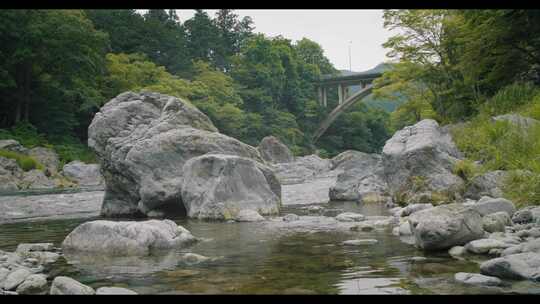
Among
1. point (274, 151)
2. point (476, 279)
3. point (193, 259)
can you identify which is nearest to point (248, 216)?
point (193, 259)

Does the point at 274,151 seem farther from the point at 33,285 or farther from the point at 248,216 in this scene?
the point at 33,285

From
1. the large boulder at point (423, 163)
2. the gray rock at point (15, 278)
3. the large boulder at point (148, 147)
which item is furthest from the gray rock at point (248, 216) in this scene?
the gray rock at point (15, 278)

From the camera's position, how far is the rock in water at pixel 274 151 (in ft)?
156

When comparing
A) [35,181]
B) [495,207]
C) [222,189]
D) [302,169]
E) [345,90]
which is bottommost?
[302,169]

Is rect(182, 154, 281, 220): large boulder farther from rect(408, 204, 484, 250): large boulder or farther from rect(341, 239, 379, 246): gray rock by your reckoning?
rect(408, 204, 484, 250): large boulder

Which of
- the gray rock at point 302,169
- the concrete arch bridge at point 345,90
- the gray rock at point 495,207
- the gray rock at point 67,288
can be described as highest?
the concrete arch bridge at point 345,90

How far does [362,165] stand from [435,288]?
529 inches

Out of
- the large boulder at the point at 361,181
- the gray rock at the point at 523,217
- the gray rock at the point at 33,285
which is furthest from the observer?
the large boulder at the point at 361,181

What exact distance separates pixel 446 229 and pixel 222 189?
6528 mm

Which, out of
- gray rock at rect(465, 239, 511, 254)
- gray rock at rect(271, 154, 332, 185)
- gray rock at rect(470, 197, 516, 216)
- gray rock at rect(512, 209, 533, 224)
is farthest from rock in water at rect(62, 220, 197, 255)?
gray rock at rect(271, 154, 332, 185)

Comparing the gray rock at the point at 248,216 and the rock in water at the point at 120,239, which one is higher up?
the rock in water at the point at 120,239

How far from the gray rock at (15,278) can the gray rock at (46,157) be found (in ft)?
81.2

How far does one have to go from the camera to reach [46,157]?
30.6 m

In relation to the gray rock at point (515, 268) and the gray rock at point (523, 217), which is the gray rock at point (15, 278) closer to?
the gray rock at point (515, 268)
